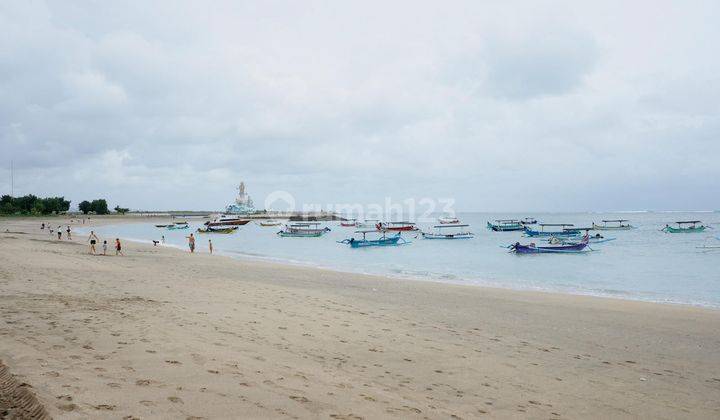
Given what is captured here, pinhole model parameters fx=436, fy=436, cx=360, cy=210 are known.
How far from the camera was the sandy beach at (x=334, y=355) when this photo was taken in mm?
5285

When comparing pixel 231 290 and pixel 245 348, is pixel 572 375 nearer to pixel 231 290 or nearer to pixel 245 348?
pixel 245 348

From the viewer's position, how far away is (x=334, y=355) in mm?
8008

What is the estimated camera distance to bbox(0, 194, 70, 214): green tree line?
128 meters

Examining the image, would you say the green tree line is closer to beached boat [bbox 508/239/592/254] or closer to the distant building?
the distant building

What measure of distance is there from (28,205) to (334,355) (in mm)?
162428

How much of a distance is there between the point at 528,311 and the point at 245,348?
33.9ft

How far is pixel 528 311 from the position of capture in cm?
1456

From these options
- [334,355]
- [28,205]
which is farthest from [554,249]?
[28,205]

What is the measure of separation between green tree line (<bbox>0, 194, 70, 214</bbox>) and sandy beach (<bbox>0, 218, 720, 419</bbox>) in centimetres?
14316

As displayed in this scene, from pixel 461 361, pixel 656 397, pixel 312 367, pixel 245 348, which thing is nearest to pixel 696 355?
pixel 656 397

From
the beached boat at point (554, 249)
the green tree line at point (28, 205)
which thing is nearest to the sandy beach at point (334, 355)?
the beached boat at point (554, 249)

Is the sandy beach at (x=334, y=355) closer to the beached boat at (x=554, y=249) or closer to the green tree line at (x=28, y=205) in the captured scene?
the beached boat at (x=554, y=249)

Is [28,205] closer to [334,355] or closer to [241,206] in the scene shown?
[241,206]

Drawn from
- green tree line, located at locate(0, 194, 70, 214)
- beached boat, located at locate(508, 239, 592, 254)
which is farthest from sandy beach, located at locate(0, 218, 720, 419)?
green tree line, located at locate(0, 194, 70, 214)
